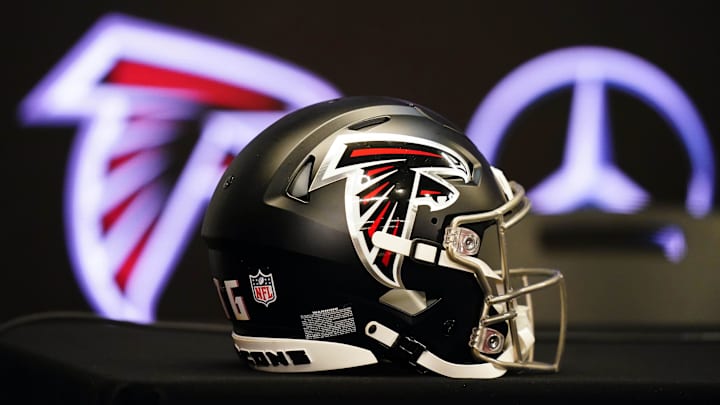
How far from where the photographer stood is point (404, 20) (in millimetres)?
2338

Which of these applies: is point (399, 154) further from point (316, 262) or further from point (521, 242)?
point (521, 242)

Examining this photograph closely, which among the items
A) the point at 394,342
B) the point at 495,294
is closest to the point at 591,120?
the point at 495,294

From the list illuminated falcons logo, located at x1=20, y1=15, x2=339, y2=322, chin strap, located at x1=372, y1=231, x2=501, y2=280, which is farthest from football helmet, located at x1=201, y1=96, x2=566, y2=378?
illuminated falcons logo, located at x1=20, y1=15, x2=339, y2=322

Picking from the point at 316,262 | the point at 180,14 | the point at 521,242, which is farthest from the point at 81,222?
the point at 316,262

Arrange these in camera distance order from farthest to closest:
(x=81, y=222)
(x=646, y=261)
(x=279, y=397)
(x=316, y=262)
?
(x=81, y=222) < (x=646, y=261) < (x=316, y=262) < (x=279, y=397)

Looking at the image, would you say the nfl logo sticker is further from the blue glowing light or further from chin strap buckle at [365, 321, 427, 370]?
the blue glowing light

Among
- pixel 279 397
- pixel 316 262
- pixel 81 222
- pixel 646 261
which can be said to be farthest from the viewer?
pixel 81 222

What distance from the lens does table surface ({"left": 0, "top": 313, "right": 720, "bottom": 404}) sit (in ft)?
2.76

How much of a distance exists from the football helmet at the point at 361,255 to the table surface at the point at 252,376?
5cm

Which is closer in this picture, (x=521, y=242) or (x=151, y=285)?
(x=521, y=242)

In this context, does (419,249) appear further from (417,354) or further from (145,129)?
(145,129)

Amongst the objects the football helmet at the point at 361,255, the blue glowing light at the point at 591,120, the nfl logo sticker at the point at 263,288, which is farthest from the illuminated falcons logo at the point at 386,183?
the blue glowing light at the point at 591,120

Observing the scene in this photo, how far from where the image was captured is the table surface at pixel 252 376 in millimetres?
840

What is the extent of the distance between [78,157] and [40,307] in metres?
0.38
